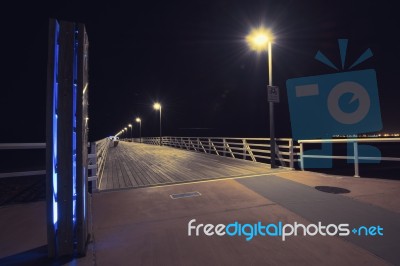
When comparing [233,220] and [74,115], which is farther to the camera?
[233,220]

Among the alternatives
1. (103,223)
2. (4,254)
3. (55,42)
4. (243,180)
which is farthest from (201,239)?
(243,180)

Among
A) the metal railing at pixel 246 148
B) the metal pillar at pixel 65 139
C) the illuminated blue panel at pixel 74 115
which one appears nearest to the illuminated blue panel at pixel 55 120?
the metal pillar at pixel 65 139

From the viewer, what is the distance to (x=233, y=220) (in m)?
4.43

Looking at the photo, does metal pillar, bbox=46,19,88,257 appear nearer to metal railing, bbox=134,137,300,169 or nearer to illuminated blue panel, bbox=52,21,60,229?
illuminated blue panel, bbox=52,21,60,229

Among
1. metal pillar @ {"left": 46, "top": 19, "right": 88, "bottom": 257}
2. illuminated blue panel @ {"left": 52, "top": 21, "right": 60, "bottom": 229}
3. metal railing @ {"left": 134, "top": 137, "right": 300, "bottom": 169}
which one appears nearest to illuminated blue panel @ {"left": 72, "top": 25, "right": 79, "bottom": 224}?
metal pillar @ {"left": 46, "top": 19, "right": 88, "bottom": 257}

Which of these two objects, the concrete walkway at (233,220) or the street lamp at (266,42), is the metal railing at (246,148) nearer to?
the street lamp at (266,42)

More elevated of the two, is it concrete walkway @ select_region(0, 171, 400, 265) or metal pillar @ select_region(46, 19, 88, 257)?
metal pillar @ select_region(46, 19, 88, 257)

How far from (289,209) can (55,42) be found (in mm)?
5099

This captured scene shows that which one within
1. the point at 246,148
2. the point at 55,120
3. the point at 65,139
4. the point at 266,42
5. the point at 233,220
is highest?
the point at 266,42

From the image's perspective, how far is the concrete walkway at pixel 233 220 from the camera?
319 centimetres

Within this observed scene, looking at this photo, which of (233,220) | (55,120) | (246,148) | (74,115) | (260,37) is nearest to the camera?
(55,120)

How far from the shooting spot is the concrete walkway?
319cm

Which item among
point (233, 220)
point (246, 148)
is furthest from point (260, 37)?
point (233, 220)

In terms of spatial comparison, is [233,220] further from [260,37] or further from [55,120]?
[260,37]
